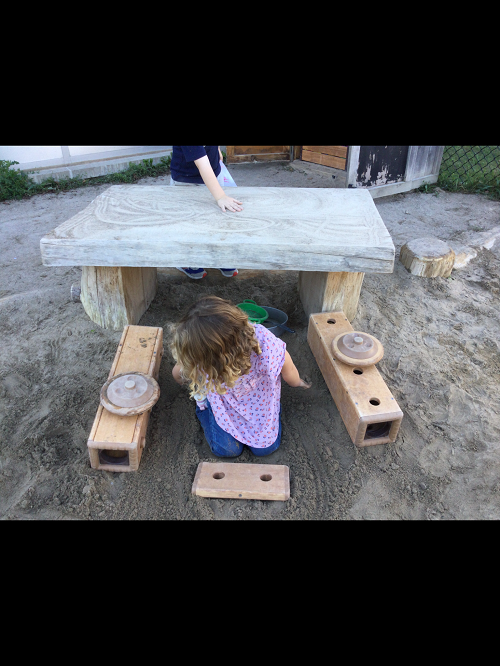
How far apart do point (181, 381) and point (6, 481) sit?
0.87m

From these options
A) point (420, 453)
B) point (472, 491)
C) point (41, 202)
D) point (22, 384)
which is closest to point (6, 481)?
point (22, 384)

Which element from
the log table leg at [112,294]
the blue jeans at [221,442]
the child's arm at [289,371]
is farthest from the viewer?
the log table leg at [112,294]

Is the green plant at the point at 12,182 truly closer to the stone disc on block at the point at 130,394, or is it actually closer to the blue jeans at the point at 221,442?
the stone disc on block at the point at 130,394

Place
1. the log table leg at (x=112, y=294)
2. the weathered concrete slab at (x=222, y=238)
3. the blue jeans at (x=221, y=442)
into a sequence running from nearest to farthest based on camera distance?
the blue jeans at (x=221, y=442), the weathered concrete slab at (x=222, y=238), the log table leg at (x=112, y=294)

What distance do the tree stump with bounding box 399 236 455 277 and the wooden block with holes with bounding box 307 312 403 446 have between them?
1311mm

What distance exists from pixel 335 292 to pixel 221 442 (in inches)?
45.1

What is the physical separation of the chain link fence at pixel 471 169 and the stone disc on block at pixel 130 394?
450cm

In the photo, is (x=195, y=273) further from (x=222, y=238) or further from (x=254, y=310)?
(x=222, y=238)

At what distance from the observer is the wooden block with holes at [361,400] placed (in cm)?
219

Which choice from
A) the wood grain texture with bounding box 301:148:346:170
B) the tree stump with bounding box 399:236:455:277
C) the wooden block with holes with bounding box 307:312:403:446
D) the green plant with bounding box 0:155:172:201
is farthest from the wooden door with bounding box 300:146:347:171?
the wooden block with holes with bounding box 307:312:403:446

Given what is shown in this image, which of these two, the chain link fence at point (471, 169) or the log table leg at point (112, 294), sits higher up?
the chain link fence at point (471, 169)

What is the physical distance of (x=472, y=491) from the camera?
83.2 inches

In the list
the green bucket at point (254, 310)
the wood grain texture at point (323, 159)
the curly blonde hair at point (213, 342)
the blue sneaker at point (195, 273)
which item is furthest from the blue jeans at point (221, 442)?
the wood grain texture at point (323, 159)

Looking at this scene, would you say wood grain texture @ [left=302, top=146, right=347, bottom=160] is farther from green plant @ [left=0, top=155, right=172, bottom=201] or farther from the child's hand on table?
the child's hand on table
